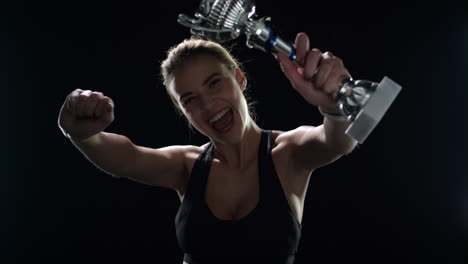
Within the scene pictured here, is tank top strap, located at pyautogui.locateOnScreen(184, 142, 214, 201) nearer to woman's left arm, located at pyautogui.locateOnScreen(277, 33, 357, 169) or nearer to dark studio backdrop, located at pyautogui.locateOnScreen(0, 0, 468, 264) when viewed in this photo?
woman's left arm, located at pyautogui.locateOnScreen(277, 33, 357, 169)

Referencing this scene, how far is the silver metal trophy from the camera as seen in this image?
93 centimetres

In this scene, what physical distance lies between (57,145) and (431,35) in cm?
284

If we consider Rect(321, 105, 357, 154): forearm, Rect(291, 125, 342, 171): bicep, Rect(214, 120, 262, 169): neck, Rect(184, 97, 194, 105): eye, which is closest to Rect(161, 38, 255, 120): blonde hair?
Rect(184, 97, 194, 105): eye

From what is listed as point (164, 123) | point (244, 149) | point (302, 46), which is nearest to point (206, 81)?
point (244, 149)

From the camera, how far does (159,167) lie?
1.77 m

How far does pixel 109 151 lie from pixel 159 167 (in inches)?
A: 10.2

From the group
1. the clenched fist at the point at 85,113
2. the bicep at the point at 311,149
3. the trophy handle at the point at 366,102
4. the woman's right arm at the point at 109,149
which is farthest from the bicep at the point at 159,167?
the trophy handle at the point at 366,102

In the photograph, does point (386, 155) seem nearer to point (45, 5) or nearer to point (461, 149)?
point (461, 149)

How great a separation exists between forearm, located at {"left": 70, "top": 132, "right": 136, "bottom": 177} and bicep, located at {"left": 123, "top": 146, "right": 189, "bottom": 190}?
0.10 feet

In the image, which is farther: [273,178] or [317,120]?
[317,120]

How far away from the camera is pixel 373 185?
10.2 ft

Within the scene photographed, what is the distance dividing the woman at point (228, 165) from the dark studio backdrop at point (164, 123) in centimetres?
151

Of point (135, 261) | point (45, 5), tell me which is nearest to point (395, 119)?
point (135, 261)

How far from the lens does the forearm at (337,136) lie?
1221mm
